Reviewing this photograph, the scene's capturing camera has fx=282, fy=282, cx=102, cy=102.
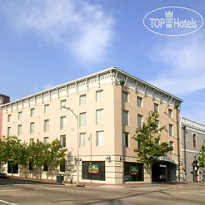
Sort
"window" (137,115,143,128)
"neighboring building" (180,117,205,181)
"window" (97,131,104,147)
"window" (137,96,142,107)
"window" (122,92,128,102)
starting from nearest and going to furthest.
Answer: "window" (97,131,104,147)
"window" (122,92,128,102)
"window" (137,115,143,128)
"window" (137,96,142,107)
"neighboring building" (180,117,205,181)

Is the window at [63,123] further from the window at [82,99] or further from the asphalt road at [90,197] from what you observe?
the asphalt road at [90,197]

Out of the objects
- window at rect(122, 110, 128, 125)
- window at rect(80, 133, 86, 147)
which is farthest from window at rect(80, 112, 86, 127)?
window at rect(122, 110, 128, 125)

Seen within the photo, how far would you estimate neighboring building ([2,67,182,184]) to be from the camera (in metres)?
35.9

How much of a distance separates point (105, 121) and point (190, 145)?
67.0ft

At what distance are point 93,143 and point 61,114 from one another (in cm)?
824

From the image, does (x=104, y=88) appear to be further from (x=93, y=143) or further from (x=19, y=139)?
(x=19, y=139)

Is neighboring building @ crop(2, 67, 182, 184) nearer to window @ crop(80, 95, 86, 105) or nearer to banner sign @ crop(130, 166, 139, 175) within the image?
window @ crop(80, 95, 86, 105)

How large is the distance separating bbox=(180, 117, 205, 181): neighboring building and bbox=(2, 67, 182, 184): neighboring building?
5.84ft

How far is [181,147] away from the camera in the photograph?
47344 millimetres

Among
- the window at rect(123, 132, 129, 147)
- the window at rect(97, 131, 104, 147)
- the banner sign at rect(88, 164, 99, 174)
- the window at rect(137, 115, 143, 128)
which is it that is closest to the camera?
the banner sign at rect(88, 164, 99, 174)

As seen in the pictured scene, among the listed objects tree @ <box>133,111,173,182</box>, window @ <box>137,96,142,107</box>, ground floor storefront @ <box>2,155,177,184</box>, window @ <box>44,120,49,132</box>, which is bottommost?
ground floor storefront @ <box>2,155,177,184</box>

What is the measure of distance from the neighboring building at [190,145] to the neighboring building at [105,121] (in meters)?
1.78

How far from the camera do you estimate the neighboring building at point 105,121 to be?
35.9m

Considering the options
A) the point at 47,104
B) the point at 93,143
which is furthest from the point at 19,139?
the point at 93,143
